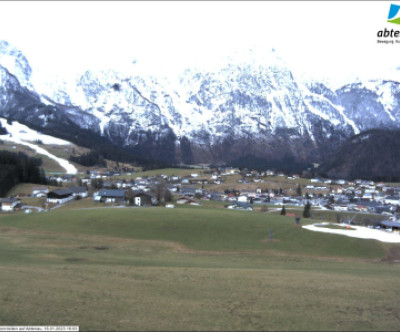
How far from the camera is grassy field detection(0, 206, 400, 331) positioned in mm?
19406

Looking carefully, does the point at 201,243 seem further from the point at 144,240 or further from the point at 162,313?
the point at 162,313

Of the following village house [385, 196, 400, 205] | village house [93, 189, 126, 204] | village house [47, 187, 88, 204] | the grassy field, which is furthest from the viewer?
village house [385, 196, 400, 205]

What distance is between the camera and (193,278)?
29.1m

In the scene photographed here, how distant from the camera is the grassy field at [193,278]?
63.7 ft

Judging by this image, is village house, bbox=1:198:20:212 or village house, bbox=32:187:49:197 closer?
village house, bbox=1:198:20:212

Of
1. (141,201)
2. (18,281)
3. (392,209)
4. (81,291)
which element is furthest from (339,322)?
(392,209)

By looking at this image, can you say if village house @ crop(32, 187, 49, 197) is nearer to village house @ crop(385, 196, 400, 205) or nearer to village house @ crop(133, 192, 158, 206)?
village house @ crop(133, 192, 158, 206)

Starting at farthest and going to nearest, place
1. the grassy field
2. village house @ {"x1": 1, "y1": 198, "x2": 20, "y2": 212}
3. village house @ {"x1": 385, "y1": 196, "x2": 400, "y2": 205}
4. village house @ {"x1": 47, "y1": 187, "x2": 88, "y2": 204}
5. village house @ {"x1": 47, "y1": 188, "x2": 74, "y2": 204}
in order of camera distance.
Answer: village house @ {"x1": 385, "y1": 196, "x2": 400, "y2": 205} < village house @ {"x1": 47, "y1": 187, "x2": 88, "y2": 204} < village house @ {"x1": 47, "y1": 188, "x2": 74, "y2": 204} < village house @ {"x1": 1, "y1": 198, "x2": 20, "y2": 212} < the grassy field

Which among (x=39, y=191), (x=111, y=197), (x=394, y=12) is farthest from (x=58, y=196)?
(x=394, y=12)

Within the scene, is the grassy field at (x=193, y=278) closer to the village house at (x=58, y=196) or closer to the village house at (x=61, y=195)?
the village house at (x=58, y=196)

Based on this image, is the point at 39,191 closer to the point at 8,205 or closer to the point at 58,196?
the point at 58,196

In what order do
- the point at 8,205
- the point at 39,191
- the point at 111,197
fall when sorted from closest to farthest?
1. the point at 8,205
2. the point at 111,197
3. the point at 39,191

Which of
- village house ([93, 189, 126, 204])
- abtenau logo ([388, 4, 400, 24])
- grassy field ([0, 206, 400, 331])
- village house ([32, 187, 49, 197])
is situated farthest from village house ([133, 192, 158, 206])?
abtenau logo ([388, 4, 400, 24])

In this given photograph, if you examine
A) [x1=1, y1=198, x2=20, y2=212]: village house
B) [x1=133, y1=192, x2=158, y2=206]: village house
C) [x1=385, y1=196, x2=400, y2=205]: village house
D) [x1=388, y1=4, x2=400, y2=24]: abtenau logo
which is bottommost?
[x1=385, y1=196, x2=400, y2=205]: village house
